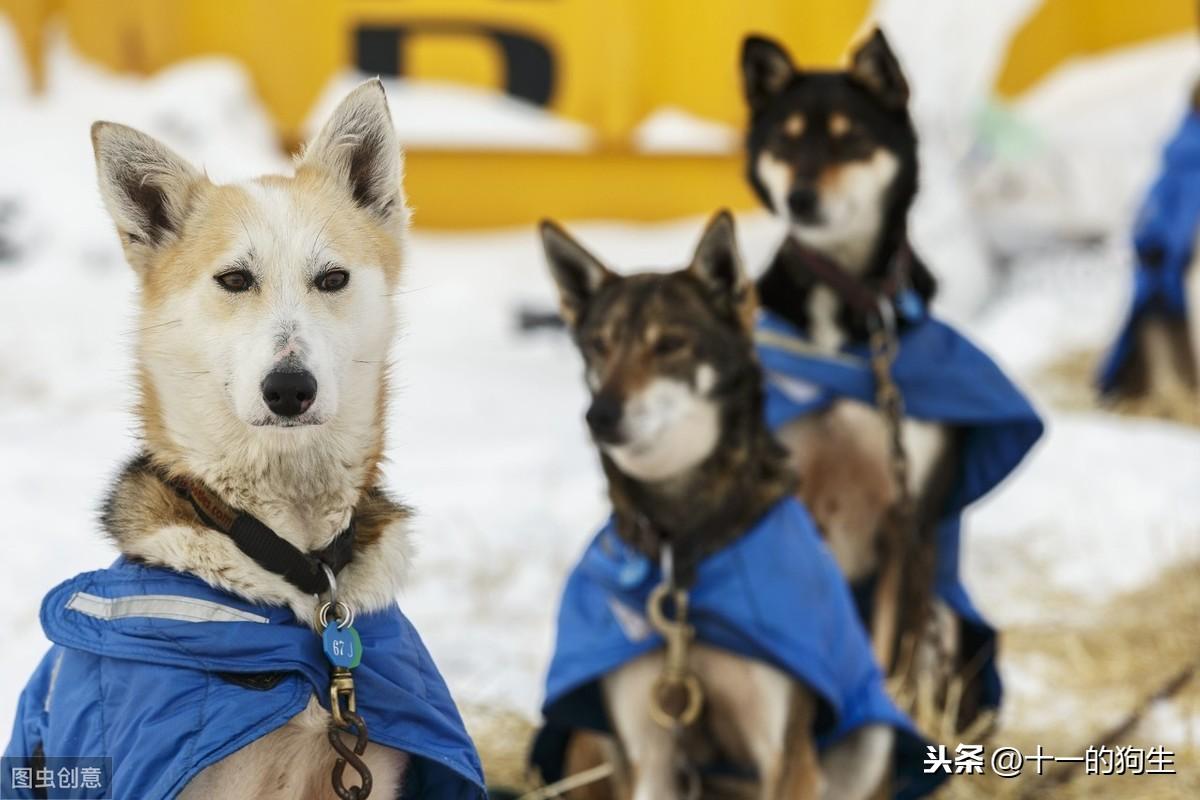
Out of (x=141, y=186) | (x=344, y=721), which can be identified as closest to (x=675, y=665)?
(x=344, y=721)

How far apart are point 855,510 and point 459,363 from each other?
9.91ft

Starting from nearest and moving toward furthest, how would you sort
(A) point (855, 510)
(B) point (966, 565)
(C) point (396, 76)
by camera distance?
(A) point (855, 510)
(B) point (966, 565)
(C) point (396, 76)

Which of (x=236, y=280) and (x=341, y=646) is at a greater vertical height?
(x=236, y=280)

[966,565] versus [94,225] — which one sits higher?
[94,225]

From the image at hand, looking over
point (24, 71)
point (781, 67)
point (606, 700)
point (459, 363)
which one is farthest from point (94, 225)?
point (606, 700)

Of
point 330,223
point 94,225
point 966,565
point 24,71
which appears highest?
point 330,223

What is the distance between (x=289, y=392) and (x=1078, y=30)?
29.8 ft

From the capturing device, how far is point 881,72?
122 inches

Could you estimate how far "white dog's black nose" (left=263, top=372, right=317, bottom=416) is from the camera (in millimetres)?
1316

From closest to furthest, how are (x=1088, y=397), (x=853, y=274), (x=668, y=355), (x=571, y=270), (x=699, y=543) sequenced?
(x=699, y=543) → (x=668, y=355) → (x=571, y=270) → (x=853, y=274) → (x=1088, y=397)

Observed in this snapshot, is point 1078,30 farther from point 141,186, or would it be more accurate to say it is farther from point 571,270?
point 141,186

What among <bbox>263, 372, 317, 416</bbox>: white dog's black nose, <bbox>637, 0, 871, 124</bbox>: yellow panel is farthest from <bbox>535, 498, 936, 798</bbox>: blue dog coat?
<bbox>637, 0, 871, 124</bbox>: yellow panel

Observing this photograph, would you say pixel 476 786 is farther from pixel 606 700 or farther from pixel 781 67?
pixel 781 67

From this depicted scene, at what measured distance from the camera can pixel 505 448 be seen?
191 inches
